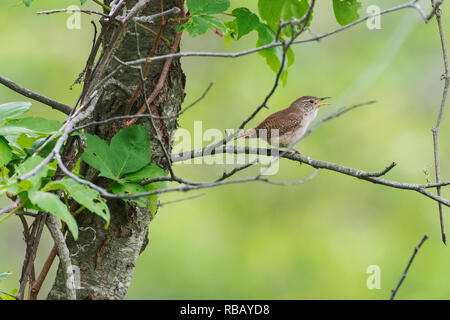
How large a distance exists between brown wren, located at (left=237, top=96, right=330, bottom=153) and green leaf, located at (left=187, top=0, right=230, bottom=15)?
1.58 m

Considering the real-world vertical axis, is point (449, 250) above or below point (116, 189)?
below

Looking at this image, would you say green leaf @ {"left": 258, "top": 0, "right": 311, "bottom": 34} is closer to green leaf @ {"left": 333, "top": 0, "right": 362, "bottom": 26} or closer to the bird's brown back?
green leaf @ {"left": 333, "top": 0, "right": 362, "bottom": 26}

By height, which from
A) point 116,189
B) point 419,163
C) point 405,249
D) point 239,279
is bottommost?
point 239,279

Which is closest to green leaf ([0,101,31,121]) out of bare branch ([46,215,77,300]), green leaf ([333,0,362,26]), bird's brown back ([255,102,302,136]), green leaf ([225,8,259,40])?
bare branch ([46,215,77,300])

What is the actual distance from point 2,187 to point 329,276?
3.92 meters

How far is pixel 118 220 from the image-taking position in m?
1.64

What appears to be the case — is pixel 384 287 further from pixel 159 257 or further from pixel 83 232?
pixel 83 232

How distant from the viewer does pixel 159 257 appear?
15.9 feet

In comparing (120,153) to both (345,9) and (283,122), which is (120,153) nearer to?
(345,9)

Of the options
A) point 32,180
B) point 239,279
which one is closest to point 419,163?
point 239,279

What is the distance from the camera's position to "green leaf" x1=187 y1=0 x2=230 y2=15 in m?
1.57

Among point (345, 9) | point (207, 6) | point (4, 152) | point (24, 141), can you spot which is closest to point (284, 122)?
point (345, 9)

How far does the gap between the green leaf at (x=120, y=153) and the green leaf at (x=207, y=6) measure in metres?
0.36

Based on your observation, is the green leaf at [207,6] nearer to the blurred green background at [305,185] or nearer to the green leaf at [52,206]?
the green leaf at [52,206]
